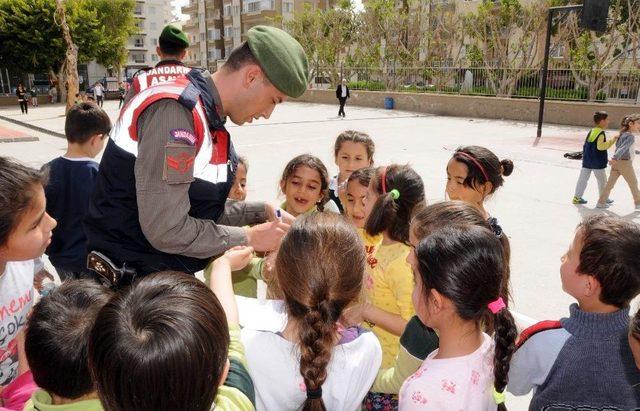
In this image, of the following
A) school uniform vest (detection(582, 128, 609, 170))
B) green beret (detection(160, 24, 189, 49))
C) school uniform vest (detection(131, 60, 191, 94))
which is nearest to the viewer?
school uniform vest (detection(131, 60, 191, 94))

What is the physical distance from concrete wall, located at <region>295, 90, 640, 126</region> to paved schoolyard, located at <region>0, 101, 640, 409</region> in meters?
1.01

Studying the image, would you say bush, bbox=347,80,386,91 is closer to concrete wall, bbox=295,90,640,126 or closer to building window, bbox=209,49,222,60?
concrete wall, bbox=295,90,640,126

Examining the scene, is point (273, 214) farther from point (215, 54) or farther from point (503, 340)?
point (215, 54)

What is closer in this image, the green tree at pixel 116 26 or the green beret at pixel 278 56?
the green beret at pixel 278 56

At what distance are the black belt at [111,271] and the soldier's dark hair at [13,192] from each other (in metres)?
0.28

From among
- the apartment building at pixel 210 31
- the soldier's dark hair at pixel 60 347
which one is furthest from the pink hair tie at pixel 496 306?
the apartment building at pixel 210 31

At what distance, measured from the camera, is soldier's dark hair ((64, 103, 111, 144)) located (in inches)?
122

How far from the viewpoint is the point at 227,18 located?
5922cm

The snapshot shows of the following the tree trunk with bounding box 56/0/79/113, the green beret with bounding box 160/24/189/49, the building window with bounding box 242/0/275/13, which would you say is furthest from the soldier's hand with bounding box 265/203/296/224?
the building window with bounding box 242/0/275/13

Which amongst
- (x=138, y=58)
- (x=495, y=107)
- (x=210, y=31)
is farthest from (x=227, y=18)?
(x=495, y=107)

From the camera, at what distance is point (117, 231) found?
5.91 feet

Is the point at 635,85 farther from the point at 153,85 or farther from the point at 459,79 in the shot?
the point at 153,85

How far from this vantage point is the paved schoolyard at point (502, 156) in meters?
4.68

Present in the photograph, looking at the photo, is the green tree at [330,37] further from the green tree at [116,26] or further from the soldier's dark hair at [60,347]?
the soldier's dark hair at [60,347]
